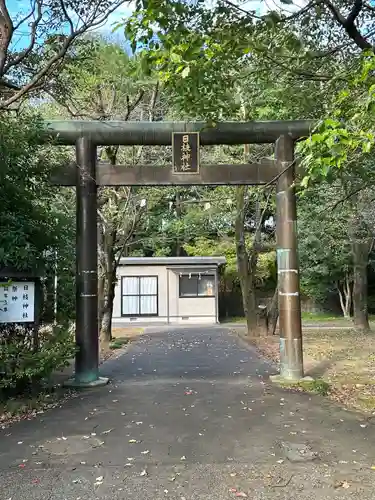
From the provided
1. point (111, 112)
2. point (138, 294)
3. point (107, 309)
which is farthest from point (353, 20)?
point (138, 294)

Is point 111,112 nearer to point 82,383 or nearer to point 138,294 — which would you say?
point 82,383

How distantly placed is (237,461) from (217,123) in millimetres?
5776

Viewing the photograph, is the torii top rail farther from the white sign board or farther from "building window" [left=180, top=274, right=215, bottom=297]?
"building window" [left=180, top=274, right=215, bottom=297]

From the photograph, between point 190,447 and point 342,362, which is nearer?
point 190,447

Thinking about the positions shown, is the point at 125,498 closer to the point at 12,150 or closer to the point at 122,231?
the point at 12,150

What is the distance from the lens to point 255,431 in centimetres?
564

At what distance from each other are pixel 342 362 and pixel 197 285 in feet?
49.5

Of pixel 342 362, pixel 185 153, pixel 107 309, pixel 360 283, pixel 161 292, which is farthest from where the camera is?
pixel 161 292

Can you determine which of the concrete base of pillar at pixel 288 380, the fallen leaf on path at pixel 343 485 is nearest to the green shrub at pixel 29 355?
the concrete base of pillar at pixel 288 380

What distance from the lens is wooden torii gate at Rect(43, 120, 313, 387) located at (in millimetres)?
8461

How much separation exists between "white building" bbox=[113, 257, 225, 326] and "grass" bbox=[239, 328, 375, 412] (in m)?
8.18

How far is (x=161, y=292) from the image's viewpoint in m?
26.0

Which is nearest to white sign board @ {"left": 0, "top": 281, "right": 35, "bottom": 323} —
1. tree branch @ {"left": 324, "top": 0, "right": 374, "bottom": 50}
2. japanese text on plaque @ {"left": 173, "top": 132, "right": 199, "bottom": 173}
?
japanese text on plaque @ {"left": 173, "top": 132, "right": 199, "bottom": 173}

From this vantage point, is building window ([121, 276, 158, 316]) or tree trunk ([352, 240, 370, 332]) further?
building window ([121, 276, 158, 316])
